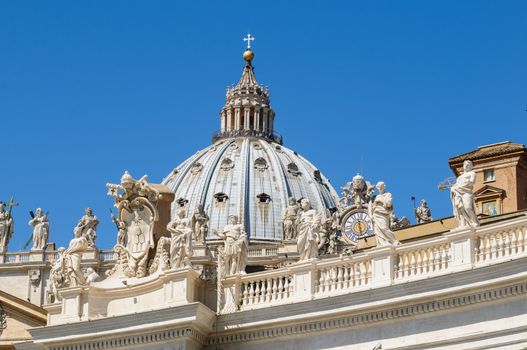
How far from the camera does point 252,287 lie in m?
42.8

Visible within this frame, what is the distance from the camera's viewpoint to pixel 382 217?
41.1 meters

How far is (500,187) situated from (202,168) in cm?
10657

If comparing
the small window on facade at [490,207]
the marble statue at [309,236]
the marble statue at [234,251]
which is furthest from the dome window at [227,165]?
the marble statue at [309,236]

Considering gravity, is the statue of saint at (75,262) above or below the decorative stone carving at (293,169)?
below

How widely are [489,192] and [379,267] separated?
23.5 meters

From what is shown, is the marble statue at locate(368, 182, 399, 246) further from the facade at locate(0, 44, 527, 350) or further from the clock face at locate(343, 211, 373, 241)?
the clock face at locate(343, 211, 373, 241)

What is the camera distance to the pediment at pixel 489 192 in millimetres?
63312

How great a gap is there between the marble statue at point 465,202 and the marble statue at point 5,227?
67.4 metres

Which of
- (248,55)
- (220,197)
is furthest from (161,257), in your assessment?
(248,55)

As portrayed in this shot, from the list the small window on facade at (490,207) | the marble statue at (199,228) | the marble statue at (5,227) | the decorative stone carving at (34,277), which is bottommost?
the small window on facade at (490,207)

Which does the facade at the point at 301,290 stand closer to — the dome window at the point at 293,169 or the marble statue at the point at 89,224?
the marble statue at the point at 89,224

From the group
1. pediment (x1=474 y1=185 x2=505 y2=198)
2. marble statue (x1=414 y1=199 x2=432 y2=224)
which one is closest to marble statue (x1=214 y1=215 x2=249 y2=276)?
pediment (x1=474 y1=185 x2=505 y2=198)

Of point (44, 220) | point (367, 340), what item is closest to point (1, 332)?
point (44, 220)

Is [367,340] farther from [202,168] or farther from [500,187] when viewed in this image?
[202,168]
